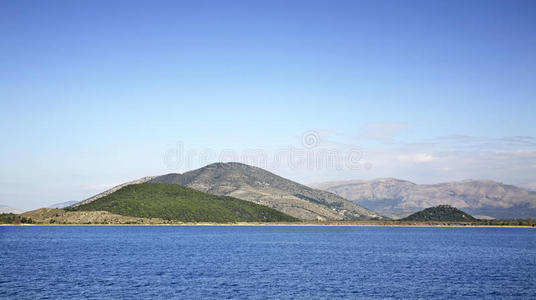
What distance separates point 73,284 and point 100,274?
14.9 metres

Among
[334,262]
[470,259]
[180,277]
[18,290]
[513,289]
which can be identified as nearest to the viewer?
[18,290]

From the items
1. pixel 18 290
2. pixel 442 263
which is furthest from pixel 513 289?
pixel 18 290

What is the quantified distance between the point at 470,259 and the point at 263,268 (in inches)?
2691

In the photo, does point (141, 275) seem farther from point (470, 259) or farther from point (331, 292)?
point (470, 259)

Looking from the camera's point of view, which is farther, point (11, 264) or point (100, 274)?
point (11, 264)

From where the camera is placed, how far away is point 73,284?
3725 inches

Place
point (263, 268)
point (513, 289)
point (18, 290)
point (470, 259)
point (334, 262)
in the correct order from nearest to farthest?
point (18, 290), point (513, 289), point (263, 268), point (334, 262), point (470, 259)

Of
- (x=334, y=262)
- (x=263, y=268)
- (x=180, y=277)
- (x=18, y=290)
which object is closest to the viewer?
(x=18, y=290)

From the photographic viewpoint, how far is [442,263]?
139875 millimetres

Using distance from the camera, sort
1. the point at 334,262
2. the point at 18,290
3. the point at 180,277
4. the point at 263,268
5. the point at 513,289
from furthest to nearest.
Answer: the point at 334,262 < the point at 263,268 < the point at 180,277 < the point at 513,289 < the point at 18,290

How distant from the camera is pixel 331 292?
89.2 metres

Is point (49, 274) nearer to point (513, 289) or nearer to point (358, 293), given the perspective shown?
point (358, 293)

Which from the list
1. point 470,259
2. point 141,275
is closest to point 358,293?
point 141,275

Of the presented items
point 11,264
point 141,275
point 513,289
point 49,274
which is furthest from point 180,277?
point 513,289
